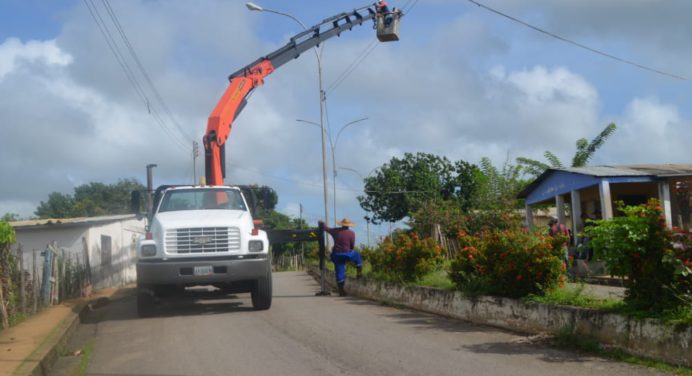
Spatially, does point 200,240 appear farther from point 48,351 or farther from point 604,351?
point 604,351

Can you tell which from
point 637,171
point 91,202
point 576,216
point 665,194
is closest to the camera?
point 665,194

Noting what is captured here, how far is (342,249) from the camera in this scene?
16.1 meters

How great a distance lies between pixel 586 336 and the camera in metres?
8.18

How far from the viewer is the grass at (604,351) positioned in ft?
22.6

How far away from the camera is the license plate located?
41.2ft

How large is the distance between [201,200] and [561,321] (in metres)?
8.01

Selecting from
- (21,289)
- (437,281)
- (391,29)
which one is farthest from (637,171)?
(21,289)

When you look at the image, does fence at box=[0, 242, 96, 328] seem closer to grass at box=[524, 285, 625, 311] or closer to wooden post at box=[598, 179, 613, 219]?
grass at box=[524, 285, 625, 311]

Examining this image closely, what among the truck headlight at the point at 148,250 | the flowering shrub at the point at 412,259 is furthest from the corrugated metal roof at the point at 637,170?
the truck headlight at the point at 148,250

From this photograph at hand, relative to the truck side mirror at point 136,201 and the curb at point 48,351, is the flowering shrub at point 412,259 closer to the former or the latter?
the truck side mirror at point 136,201

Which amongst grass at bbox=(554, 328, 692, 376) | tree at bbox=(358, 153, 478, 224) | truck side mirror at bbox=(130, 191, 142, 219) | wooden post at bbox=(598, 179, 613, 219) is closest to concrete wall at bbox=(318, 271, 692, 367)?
grass at bbox=(554, 328, 692, 376)

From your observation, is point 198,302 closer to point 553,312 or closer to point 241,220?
point 241,220

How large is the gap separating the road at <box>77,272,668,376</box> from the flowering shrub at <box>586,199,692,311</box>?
82 centimetres

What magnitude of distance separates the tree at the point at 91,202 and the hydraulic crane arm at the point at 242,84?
174ft
